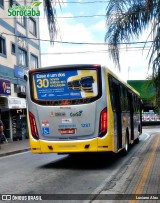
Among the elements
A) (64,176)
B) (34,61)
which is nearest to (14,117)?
(34,61)

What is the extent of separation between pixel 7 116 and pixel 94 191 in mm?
21408

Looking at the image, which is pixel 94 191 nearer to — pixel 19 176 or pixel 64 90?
pixel 19 176

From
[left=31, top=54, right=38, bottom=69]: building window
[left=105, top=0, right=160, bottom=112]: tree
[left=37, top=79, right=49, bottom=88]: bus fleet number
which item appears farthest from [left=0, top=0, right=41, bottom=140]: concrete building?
[left=105, top=0, right=160, bottom=112]: tree

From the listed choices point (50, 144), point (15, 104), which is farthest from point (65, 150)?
point (15, 104)

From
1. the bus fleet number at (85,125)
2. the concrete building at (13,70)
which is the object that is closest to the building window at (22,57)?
the concrete building at (13,70)

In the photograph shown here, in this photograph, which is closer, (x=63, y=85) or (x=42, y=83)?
(x=63, y=85)

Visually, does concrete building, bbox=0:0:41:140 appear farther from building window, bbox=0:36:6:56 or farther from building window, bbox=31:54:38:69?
building window, bbox=31:54:38:69

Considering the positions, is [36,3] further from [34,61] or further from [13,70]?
[34,61]

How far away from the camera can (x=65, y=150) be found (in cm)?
1152

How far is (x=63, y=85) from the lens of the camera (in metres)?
11.8

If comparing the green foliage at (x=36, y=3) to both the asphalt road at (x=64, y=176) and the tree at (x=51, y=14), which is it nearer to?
the tree at (x=51, y=14)

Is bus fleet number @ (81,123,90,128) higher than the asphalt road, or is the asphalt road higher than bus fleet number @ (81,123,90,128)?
bus fleet number @ (81,123,90,128)

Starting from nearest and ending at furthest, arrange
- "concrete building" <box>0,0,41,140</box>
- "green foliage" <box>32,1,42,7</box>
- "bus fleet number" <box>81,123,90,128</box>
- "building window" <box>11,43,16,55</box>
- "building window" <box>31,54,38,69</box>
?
"green foliage" <box>32,1,42,7</box> < "bus fleet number" <box>81,123,90,128</box> < "concrete building" <box>0,0,41,140</box> < "building window" <box>11,43,16,55</box> < "building window" <box>31,54,38,69</box>

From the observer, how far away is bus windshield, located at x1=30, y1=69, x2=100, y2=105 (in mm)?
11562
